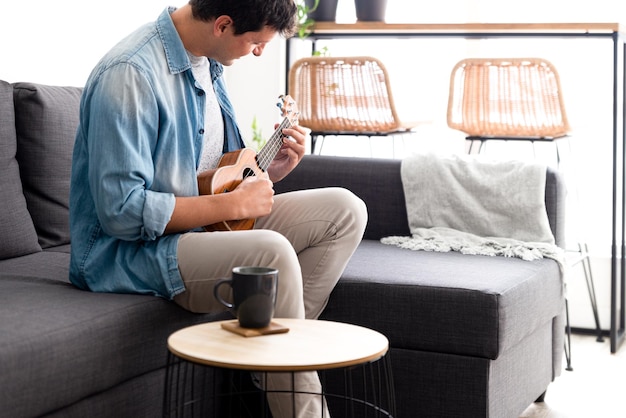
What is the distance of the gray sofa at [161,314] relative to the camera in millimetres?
1585

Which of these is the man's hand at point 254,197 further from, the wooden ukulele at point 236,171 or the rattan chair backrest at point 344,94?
the rattan chair backrest at point 344,94

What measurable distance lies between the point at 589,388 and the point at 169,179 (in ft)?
5.08

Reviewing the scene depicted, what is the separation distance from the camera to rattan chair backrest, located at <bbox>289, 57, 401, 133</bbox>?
11.2 feet

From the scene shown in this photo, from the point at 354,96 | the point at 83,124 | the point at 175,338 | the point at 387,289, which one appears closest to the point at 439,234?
the point at 387,289

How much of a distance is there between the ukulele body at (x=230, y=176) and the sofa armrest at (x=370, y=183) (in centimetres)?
77

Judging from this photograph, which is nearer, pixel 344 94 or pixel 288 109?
pixel 288 109

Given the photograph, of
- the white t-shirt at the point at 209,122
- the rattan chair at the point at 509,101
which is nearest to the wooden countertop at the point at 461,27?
the rattan chair at the point at 509,101

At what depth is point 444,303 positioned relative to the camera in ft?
6.82

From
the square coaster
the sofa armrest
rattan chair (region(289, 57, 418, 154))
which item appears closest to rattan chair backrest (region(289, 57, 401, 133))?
rattan chair (region(289, 57, 418, 154))

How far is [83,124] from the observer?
6.05 feet

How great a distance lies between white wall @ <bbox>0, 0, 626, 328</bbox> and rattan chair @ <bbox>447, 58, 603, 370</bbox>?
0.26 ft

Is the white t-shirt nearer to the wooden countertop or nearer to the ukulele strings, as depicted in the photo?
the ukulele strings

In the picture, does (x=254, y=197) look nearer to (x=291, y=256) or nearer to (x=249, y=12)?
(x=291, y=256)

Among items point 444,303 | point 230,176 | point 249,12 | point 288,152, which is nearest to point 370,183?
point 288,152
